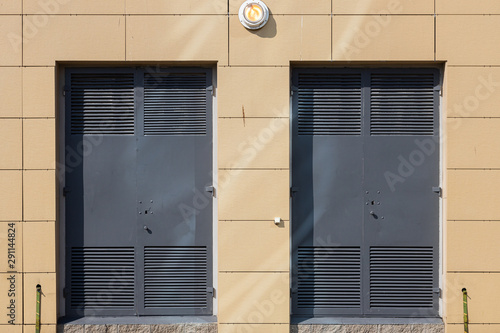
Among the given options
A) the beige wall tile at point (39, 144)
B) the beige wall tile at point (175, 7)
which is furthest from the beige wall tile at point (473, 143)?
the beige wall tile at point (39, 144)

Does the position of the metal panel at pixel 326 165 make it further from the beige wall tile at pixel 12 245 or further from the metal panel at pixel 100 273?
the beige wall tile at pixel 12 245

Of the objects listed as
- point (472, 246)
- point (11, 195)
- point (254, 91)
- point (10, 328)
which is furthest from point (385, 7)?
point (10, 328)

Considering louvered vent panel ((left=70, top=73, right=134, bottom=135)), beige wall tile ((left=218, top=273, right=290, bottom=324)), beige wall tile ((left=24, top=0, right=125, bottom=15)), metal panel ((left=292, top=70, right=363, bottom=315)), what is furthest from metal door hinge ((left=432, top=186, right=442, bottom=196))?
beige wall tile ((left=24, top=0, right=125, bottom=15))

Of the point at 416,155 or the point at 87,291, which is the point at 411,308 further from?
the point at 87,291

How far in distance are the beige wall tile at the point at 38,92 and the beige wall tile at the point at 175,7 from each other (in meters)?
1.37

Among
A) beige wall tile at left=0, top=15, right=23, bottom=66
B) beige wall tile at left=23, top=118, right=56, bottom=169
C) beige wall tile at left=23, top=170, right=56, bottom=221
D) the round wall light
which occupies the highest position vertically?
the round wall light

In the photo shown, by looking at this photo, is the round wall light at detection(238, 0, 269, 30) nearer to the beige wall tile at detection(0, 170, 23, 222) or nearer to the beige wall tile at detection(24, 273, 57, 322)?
the beige wall tile at detection(0, 170, 23, 222)

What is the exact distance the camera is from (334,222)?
7.75m

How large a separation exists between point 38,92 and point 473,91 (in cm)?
568

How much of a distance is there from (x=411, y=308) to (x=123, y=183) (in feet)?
13.9

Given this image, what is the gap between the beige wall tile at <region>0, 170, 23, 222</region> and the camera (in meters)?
7.48

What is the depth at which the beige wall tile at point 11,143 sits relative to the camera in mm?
7484

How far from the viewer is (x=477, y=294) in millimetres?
7508

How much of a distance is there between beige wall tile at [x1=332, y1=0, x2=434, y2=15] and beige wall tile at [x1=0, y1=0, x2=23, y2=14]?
4.08 m
